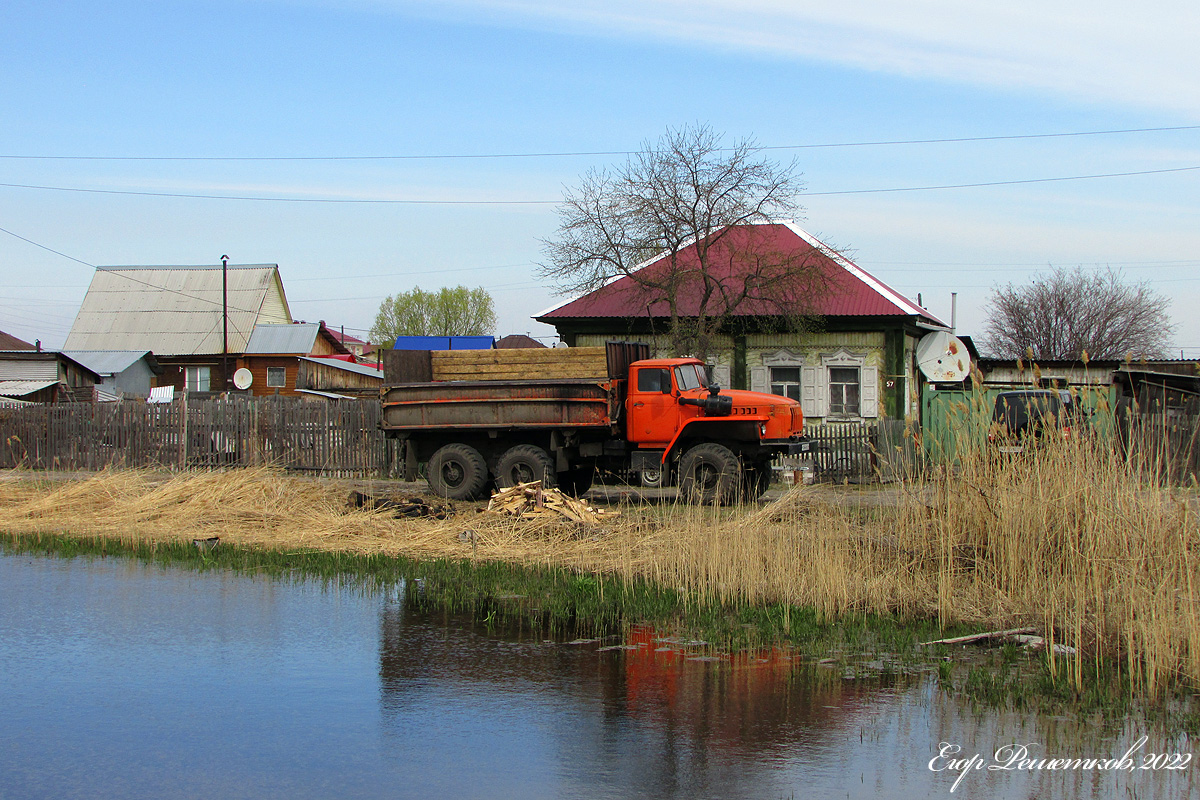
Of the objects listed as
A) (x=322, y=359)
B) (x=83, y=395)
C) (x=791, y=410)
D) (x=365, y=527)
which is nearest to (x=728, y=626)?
(x=365, y=527)

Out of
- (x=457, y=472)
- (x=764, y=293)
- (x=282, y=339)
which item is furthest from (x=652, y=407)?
(x=282, y=339)

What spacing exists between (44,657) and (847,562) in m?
6.17

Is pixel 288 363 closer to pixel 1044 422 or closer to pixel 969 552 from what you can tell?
pixel 969 552

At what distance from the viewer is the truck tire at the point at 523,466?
1677 cm

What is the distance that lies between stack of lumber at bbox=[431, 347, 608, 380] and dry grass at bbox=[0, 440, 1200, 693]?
5057mm

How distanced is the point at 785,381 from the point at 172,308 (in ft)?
141

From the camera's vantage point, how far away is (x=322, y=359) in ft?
190

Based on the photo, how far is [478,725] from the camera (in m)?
5.49

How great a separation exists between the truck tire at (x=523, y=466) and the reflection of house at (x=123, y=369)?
35.4m

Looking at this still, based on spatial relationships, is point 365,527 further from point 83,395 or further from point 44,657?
point 83,395

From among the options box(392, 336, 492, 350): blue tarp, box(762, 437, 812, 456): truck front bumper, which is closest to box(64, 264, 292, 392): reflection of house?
box(392, 336, 492, 350): blue tarp

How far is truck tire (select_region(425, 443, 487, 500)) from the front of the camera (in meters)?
17.2

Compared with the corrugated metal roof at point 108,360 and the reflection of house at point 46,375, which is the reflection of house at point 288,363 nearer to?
the corrugated metal roof at point 108,360

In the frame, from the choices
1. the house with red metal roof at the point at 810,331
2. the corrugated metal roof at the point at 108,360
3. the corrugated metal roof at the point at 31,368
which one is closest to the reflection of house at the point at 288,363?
the corrugated metal roof at the point at 108,360
